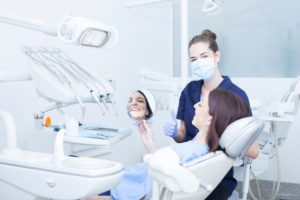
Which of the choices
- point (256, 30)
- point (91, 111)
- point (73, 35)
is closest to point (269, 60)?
point (256, 30)

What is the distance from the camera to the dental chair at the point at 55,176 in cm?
119

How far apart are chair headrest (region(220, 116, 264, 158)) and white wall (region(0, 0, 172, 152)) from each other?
0.96m

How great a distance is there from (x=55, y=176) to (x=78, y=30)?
0.50 meters

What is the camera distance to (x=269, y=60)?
288 centimetres

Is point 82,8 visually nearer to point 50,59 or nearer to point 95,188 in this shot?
point 50,59

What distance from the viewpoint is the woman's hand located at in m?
1.87

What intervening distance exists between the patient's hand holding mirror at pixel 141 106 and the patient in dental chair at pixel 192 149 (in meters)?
0.17

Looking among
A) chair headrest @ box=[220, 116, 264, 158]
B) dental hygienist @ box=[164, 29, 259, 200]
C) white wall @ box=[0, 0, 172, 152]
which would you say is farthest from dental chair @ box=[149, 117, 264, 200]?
white wall @ box=[0, 0, 172, 152]

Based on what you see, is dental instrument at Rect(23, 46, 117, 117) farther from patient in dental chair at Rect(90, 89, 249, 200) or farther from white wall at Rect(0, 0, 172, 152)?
patient in dental chair at Rect(90, 89, 249, 200)

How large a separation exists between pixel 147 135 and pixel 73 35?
806 mm

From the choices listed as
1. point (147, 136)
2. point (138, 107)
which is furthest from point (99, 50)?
point (147, 136)

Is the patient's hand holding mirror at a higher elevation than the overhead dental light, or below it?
below

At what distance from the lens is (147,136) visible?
1896 mm

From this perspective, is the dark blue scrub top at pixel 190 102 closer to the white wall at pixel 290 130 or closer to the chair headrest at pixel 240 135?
the chair headrest at pixel 240 135
